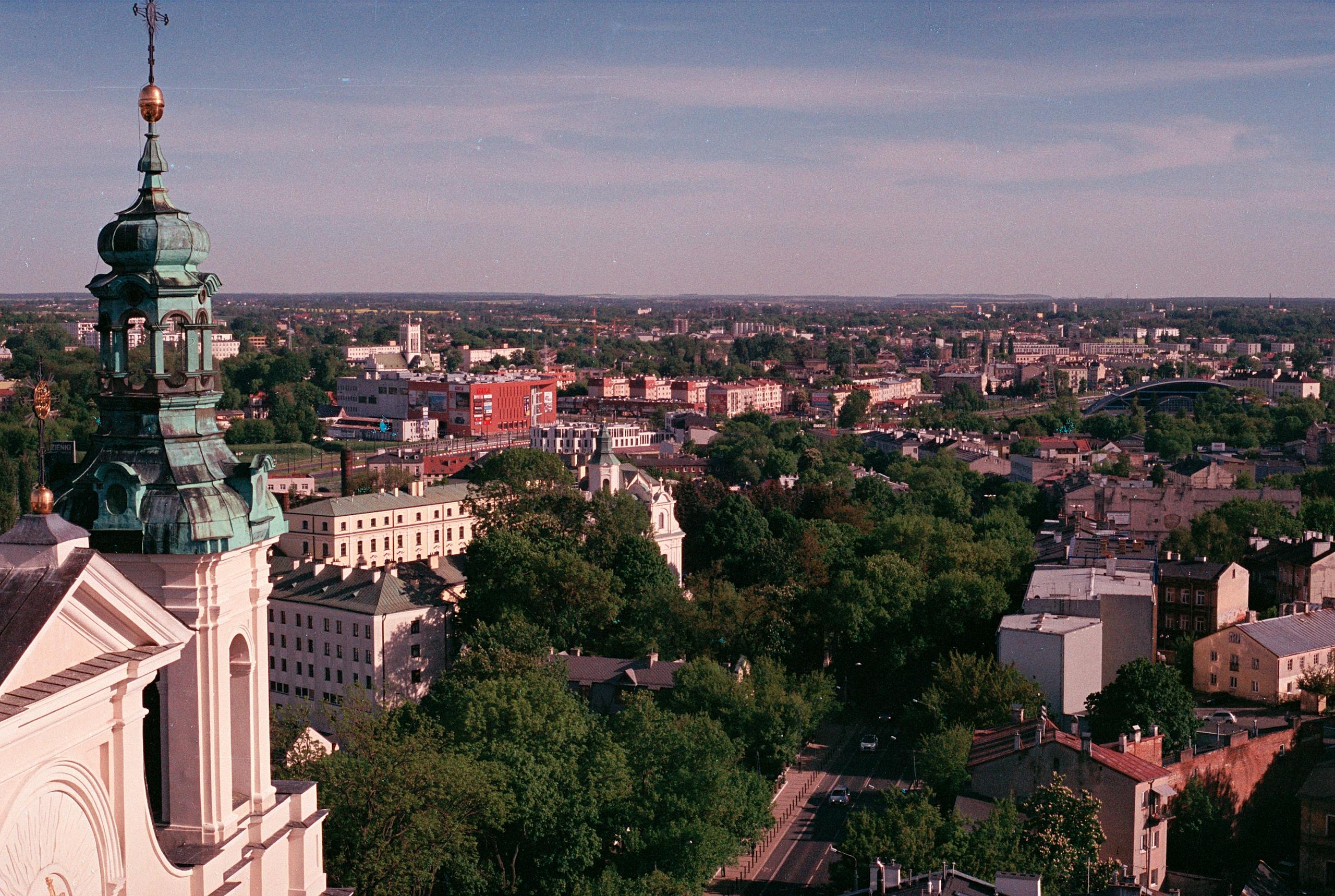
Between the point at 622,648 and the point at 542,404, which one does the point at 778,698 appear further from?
the point at 542,404

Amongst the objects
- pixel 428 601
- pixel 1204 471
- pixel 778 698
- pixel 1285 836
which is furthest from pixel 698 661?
pixel 1204 471

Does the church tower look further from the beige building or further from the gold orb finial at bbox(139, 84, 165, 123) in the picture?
the beige building

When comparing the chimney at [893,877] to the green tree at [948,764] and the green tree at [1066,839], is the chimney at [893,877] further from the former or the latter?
the green tree at [948,764]

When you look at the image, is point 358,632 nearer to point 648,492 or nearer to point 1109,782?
point 648,492

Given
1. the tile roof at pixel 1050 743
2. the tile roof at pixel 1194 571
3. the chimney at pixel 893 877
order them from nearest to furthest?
the chimney at pixel 893 877 → the tile roof at pixel 1050 743 → the tile roof at pixel 1194 571

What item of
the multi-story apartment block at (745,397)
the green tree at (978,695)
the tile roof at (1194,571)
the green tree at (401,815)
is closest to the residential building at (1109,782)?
the green tree at (978,695)

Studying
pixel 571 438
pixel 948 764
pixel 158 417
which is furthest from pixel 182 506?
pixel 571 438
